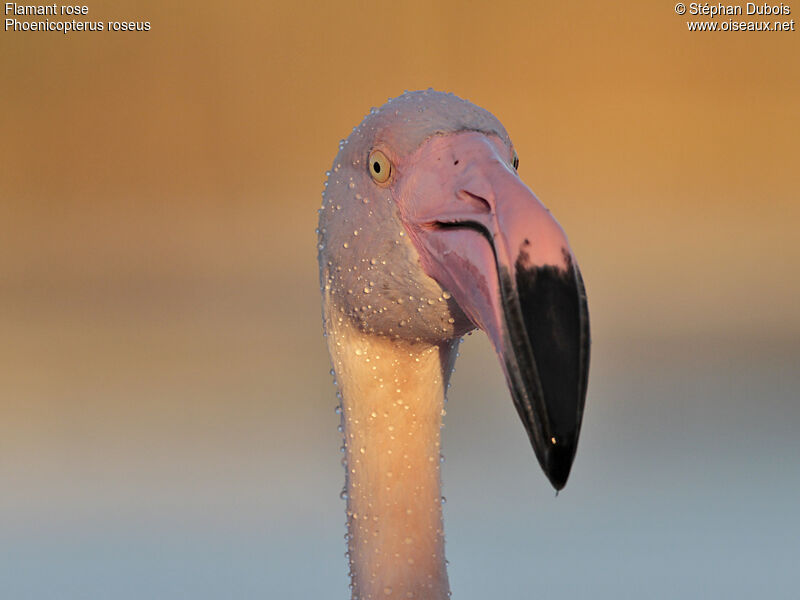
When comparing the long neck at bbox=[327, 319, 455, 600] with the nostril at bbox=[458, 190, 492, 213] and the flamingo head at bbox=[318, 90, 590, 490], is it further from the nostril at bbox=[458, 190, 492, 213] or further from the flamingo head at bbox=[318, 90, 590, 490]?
the nostril at bbox=[458, 190, 492, 213]

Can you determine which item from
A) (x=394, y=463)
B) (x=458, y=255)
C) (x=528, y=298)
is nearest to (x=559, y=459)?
(x=528, y=298)

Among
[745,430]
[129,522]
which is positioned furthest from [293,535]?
[745,430]

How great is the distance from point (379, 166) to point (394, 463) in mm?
484

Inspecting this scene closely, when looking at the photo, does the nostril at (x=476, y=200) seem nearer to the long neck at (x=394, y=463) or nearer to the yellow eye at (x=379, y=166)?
the yellow eye at (x=379, y=166)

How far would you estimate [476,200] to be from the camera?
130 centimetres

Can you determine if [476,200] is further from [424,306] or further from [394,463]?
[394,463]

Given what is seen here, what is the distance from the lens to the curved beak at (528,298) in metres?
1.17

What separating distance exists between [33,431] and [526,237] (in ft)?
11.1

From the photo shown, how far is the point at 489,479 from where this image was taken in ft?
11.8

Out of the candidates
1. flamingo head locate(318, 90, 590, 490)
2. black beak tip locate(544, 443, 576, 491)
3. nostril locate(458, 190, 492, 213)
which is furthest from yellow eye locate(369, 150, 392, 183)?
black beak tip locate(544, 443, 576, 491)

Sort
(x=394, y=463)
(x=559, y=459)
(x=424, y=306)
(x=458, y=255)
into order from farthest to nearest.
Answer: (x=394, y=463) < (x=424, y=306) < (x=458, y=255) < (x=559, y=459)

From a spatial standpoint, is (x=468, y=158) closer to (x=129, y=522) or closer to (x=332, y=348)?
(x=332, y=348)

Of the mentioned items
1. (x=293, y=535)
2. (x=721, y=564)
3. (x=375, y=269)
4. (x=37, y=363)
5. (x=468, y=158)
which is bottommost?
(x=721, y=564)

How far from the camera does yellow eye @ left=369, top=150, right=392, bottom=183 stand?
146 cm
